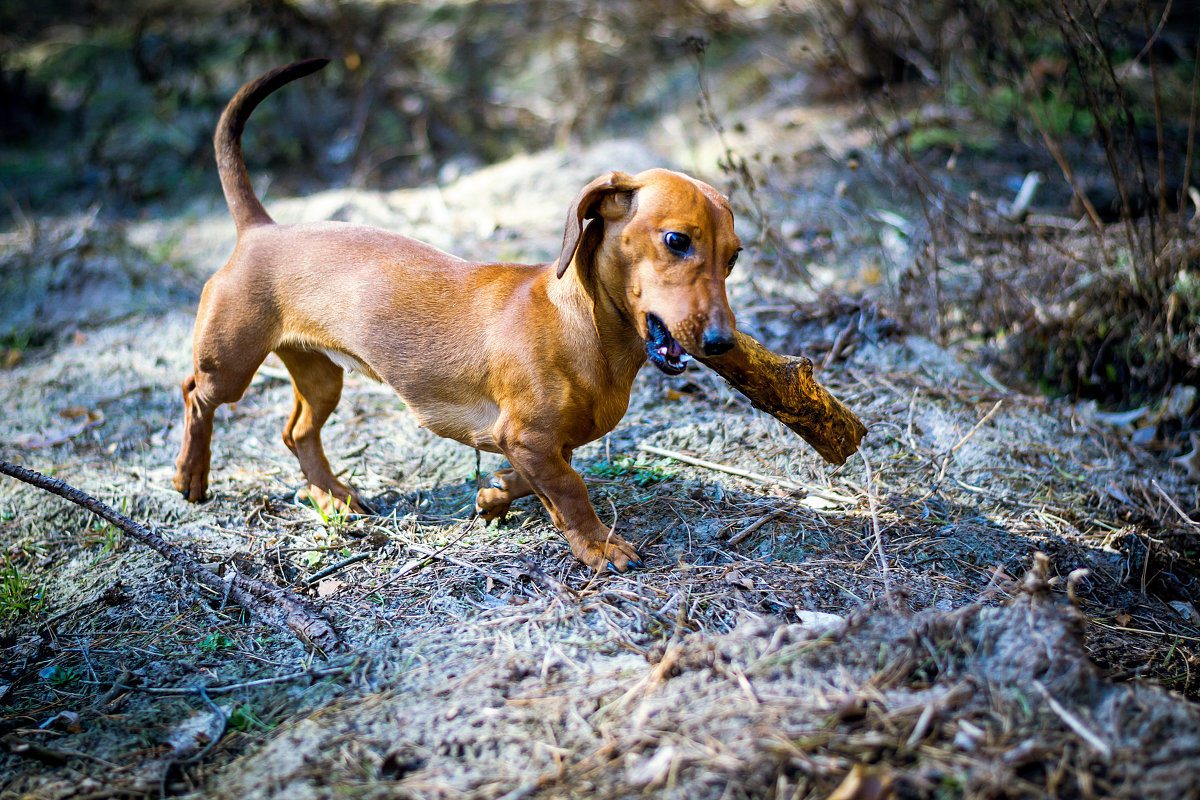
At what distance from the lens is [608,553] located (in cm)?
282

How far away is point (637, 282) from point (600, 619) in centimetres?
106

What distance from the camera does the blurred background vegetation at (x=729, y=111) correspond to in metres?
4.48

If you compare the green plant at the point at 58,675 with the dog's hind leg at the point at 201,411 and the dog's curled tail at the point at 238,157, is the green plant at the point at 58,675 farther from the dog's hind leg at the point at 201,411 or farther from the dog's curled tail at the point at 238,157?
the dog's curled tail at the point at 238,157

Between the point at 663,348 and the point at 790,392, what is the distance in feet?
1.97

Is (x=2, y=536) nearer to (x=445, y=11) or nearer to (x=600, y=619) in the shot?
(x=600, y=619)

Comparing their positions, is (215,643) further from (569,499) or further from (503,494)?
(569,499)

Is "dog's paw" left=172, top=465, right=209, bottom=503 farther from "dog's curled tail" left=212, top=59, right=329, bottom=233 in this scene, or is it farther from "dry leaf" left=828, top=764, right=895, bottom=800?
"dry leaf" left=828, top=764, right=895, bottom=800

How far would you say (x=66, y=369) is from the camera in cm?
480

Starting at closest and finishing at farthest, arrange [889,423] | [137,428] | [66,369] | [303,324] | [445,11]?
[303,324] < [889,423] < [137,428] < [66,369] < [445,11]

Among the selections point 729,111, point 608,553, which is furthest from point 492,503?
point 729,111

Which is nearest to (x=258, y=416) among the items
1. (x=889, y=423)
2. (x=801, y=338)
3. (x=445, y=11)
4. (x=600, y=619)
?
(x=600, y=619)

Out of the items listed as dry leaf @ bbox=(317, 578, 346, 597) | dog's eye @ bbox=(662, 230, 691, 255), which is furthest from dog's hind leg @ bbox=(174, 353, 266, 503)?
dog's eye @ bbox=(662, 230, 691, 255)

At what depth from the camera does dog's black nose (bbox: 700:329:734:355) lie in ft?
7.45

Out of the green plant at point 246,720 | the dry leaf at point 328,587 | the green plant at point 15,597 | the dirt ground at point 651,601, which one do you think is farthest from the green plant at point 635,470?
the green plant at point 15,597
